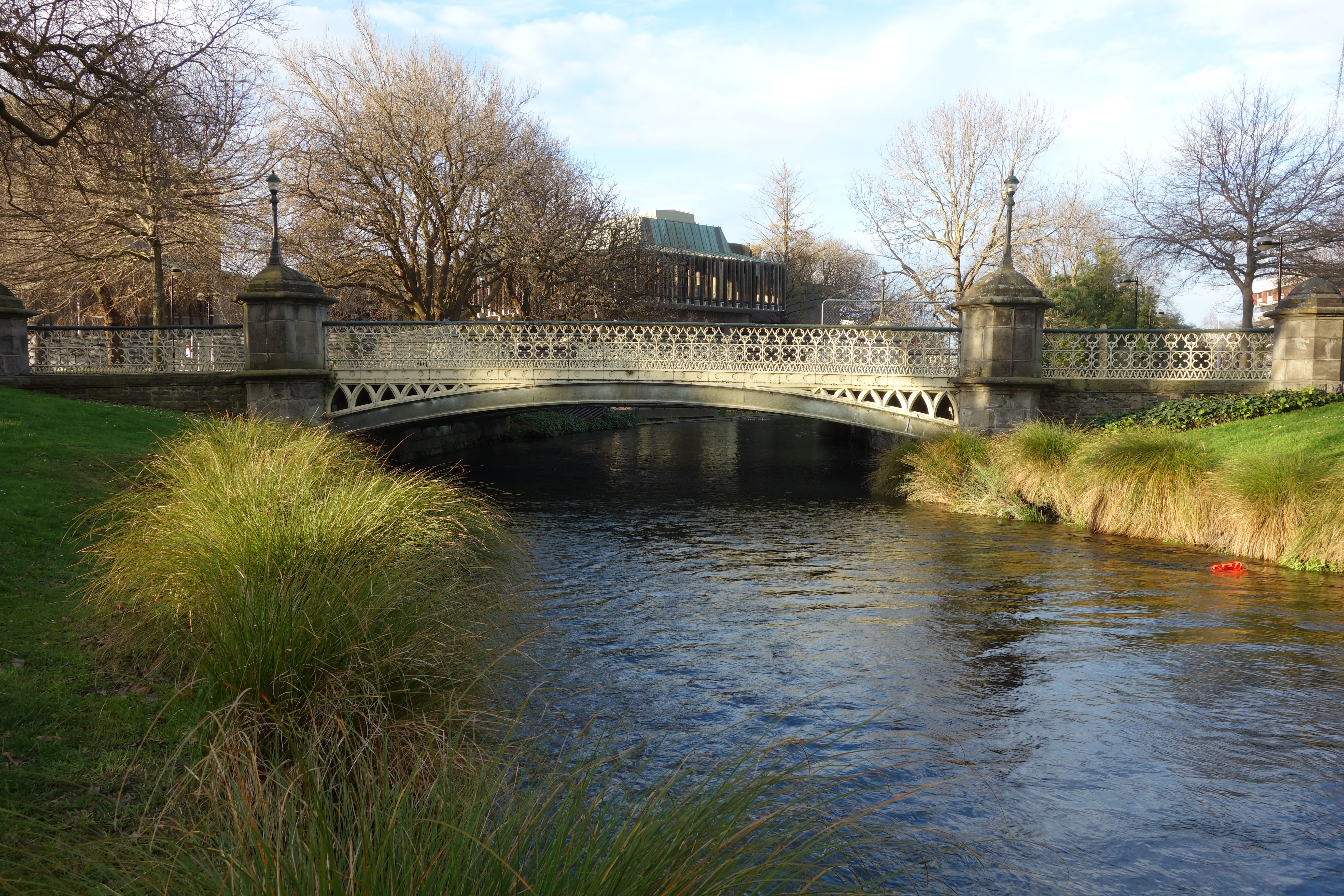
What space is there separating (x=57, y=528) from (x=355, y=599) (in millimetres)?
3932

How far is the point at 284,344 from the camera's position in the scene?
56.1ft

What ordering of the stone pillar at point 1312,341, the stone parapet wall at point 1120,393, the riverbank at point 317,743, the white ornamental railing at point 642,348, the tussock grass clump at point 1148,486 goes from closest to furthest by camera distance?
the riverbank at point 317,743, the tussock grass clump at point 1148,486, the stone pillar at point 1312,341, the stone parapet wall at point 1120,393, the white ornamental railing at point 642,348

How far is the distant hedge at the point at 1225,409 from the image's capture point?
14.5 meters

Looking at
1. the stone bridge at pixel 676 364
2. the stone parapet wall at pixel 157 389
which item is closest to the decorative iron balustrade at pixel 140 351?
the stone bridge at pixel 676 364

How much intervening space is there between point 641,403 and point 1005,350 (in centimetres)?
678

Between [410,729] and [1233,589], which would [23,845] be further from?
[1233,589]

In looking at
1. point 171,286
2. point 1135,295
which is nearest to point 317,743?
point 1135,295

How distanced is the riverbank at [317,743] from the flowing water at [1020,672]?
70 cm

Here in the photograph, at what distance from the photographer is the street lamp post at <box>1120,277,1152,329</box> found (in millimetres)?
28438

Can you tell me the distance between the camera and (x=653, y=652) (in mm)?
7500

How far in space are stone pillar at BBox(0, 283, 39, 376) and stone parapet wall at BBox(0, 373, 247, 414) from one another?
36 cm

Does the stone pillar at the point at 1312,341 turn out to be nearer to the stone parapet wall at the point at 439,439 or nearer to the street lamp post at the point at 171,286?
the stone parapet wall at the point at 439,439

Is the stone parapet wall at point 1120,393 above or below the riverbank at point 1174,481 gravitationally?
above

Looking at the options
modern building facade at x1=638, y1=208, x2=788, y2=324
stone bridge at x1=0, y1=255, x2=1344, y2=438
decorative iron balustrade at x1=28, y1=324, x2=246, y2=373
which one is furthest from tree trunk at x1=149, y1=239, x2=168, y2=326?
modern building facade at x1=638, y1=208, x2=788, y2=324
